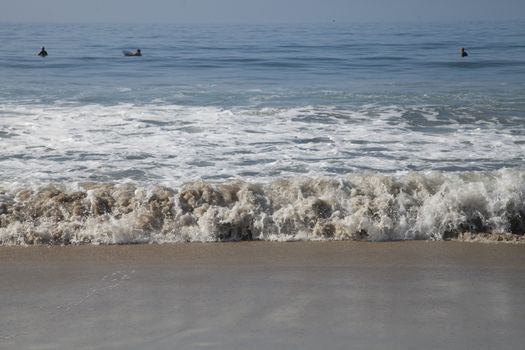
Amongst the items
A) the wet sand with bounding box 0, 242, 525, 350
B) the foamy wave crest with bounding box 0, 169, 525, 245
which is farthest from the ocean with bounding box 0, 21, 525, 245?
the wet sand with bounding box 0, 242, 525, 350

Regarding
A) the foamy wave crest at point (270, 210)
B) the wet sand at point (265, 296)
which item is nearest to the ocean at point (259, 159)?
the foamy wave crest at point (270, 210)

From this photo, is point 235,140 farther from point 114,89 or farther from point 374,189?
point 114,89

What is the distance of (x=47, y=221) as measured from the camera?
6969 millimetres

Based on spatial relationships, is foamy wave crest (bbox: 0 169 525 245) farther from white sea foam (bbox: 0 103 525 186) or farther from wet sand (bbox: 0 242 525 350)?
white sea foam (bbox: 0 103 525 186)

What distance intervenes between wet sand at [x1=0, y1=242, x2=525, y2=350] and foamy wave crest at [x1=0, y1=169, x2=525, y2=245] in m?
0.27

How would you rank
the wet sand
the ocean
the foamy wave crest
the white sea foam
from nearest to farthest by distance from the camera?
the wet sand
the foamy wave crest
the ocean
the white sea foam

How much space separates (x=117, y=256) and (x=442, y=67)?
19540 millimetres

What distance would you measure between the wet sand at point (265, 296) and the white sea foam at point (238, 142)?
2.25 meters

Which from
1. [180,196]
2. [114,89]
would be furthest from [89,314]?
[114,89]

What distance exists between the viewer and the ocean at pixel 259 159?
7.00m

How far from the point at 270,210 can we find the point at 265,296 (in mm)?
2253

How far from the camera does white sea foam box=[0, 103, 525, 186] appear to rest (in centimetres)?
891

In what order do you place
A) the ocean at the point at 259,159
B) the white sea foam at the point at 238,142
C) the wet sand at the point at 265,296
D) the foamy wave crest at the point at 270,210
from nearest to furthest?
the wet sand at the point at 265,296 < the foamy wave crest at the point at 270,210 < the ocean at the point at 259,159 < the white sea foam at the point at 238,142

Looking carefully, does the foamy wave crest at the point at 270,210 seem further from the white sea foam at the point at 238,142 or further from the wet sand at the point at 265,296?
the white sea foam at the point at 238,142
